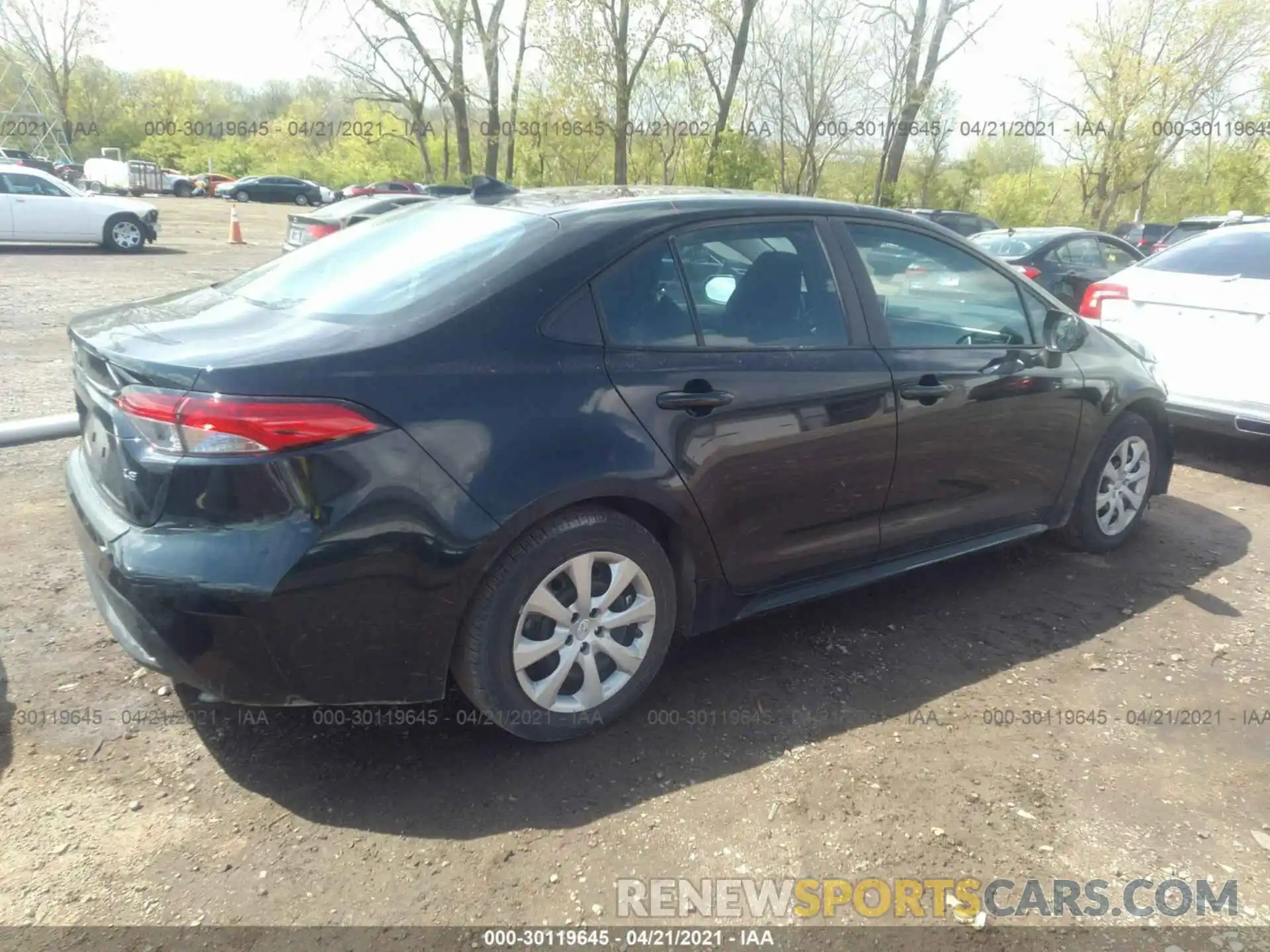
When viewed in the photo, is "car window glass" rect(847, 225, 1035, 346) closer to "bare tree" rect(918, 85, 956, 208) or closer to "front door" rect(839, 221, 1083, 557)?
"front door" rect(839, 221, 1083, 557)

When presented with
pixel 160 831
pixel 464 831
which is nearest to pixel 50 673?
pixel 160 831

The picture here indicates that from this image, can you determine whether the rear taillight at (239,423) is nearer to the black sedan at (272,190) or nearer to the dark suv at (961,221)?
the dark suv at (961,221)

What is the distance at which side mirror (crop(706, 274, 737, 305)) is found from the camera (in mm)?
3236

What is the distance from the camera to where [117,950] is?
A: 218 centimetres

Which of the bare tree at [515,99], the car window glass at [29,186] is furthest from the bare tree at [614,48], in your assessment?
the car window glass at [29,186]

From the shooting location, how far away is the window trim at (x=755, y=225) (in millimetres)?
2992

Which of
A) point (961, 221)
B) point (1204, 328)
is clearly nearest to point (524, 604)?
point (1204, 328)

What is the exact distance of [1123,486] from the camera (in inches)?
186

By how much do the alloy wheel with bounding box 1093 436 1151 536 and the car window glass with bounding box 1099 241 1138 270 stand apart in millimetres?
6995

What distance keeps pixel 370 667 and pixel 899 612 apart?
2320mm

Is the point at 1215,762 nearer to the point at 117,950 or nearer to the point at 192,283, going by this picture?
the point at 117,950

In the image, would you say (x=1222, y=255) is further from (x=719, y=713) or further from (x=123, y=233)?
(x=123, y=233)

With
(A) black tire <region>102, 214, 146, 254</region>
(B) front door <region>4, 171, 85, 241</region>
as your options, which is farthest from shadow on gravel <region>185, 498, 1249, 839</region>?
(A) black tire <region>102, 214, 146, 254</region>

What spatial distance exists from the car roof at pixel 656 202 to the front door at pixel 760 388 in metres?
0.08
